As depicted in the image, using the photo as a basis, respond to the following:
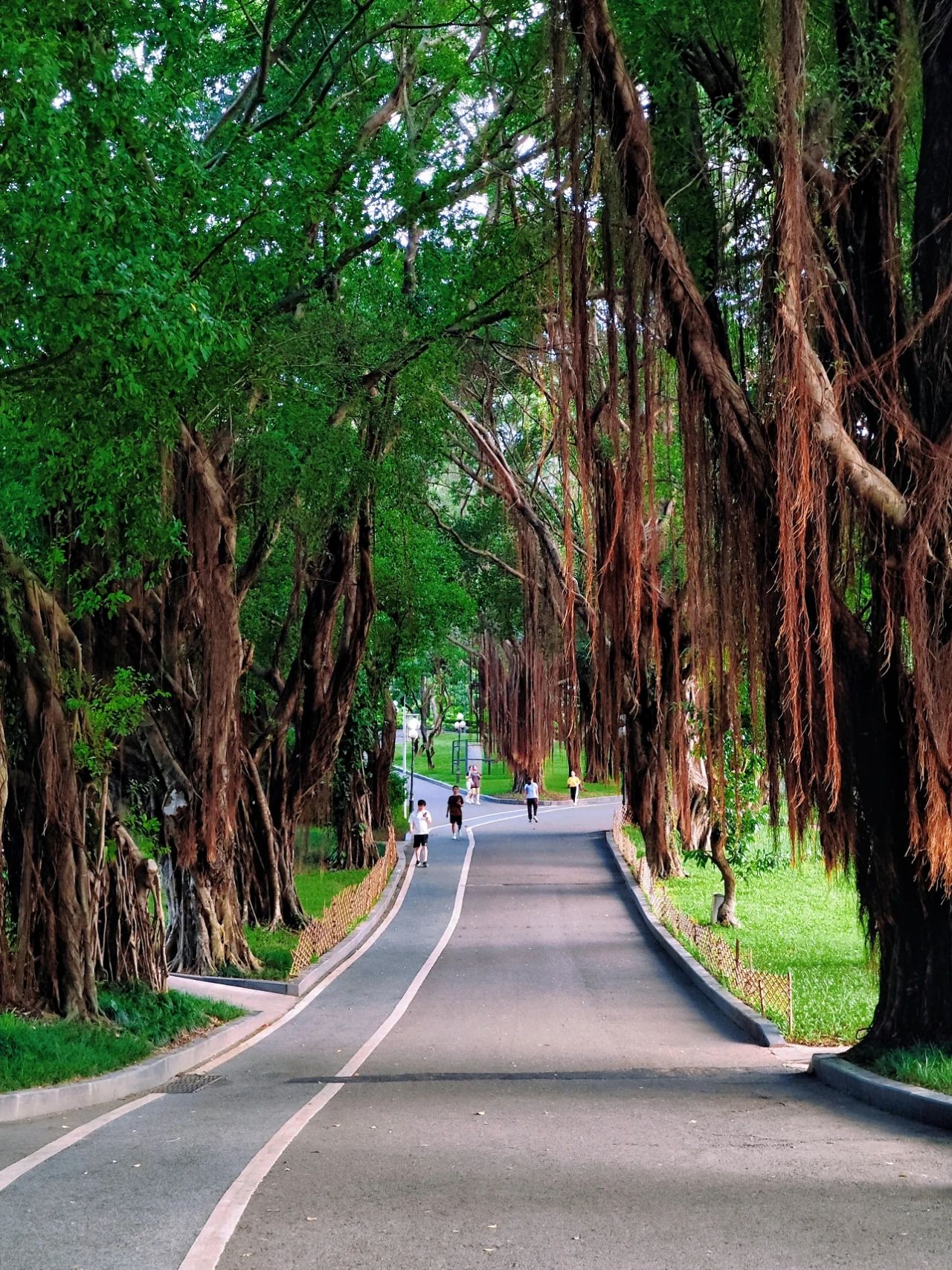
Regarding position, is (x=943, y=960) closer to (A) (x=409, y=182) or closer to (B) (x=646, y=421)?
(B) (x=646, y=421)

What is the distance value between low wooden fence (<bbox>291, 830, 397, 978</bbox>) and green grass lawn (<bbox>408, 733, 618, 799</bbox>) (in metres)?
31.4

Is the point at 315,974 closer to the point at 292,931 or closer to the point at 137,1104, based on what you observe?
the point at 292,931

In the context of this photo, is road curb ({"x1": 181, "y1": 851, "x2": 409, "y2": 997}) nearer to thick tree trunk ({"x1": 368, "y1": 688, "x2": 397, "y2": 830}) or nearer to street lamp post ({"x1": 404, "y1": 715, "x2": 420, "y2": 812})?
thick tree trunk ({"x1": 368, "y1": 688, "x2": 397, "y2": 830})

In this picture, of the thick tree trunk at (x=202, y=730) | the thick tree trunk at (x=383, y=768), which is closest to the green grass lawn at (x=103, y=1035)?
the thick tree trunk at (x=202, y=730)

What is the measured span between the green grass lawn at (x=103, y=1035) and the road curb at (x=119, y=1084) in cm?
14

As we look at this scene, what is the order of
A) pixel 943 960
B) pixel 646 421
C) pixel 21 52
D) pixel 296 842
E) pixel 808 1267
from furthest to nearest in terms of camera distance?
pixel 296 842, pixel 943 960, pixel 646 421, pixel 21 52, pixel 808 1267

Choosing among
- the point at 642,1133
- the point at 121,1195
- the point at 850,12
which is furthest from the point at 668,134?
the point at 121,1195

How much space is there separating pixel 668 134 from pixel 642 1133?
7.31 m

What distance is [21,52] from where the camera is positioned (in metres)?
8.10

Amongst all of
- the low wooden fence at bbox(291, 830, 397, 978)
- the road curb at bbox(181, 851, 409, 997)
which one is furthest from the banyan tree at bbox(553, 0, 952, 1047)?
the low wooden fence at bbox(291, 830, 397, 978)

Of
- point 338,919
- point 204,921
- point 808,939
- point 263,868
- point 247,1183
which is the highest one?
point 263,868

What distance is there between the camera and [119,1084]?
433 inches

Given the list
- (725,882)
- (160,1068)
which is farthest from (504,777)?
(160,1068)

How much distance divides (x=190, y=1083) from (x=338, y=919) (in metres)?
11.9
